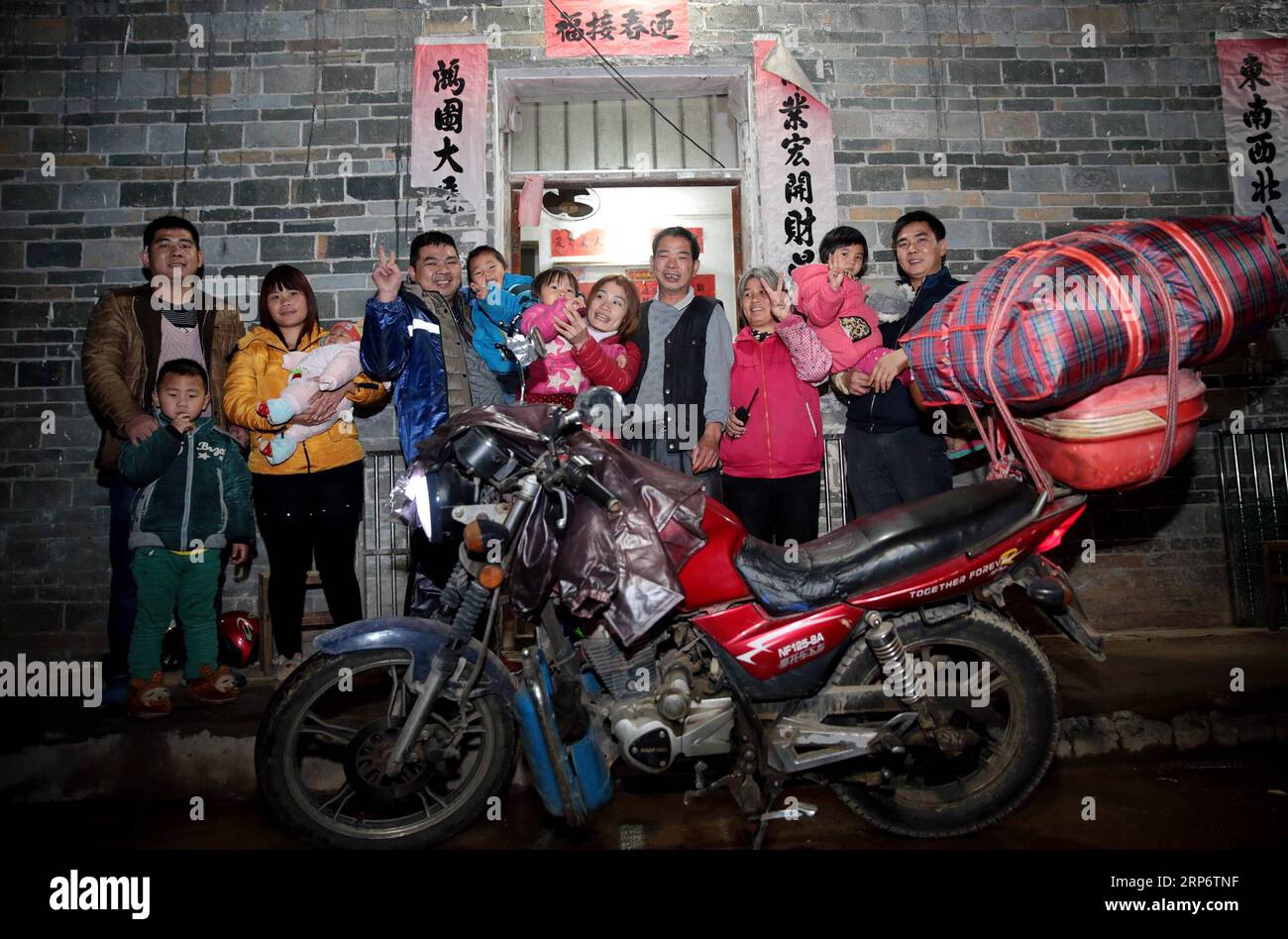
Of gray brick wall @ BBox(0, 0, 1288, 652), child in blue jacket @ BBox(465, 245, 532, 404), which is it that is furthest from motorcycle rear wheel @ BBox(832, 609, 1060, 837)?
gray brick wall @ BBox(0, 0, 1288, 652)

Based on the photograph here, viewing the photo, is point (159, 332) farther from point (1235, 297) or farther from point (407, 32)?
point (1235, 297)

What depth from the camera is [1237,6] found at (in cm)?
549

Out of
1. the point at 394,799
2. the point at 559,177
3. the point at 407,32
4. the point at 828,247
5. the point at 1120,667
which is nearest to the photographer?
the point at 394,799

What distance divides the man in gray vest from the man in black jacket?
2.11 ft

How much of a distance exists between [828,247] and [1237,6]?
14.0ft

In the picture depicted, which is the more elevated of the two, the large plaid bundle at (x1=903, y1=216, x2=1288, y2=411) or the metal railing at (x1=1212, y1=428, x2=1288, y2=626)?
the large plaid bundle at (x1=903, y1=216, x2=1288, y2=411)

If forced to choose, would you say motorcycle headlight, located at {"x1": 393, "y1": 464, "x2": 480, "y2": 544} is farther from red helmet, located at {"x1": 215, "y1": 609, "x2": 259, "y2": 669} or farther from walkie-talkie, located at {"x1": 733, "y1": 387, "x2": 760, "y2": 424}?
red helmet, located at {"x1": 215, "y1": 609, "x2": 259, "y2": 669}

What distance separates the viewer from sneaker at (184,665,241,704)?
354cm

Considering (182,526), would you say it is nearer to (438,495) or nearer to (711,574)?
(438,495)

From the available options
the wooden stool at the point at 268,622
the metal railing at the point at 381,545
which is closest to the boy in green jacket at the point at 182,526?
the wooden stool at the point at 268,622

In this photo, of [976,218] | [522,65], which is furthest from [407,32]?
[976,218]

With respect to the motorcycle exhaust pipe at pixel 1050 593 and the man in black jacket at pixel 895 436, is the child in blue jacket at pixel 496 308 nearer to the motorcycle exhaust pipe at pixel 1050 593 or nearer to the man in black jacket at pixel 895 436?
the man in black jacket at pixel 895 436

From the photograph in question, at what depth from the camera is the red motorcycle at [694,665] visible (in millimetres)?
2219

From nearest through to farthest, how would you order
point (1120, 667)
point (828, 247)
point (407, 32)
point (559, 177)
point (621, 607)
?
point (621, 607), point (1120, 667), point (828, 247), point (407, 32), point (559, 177)
